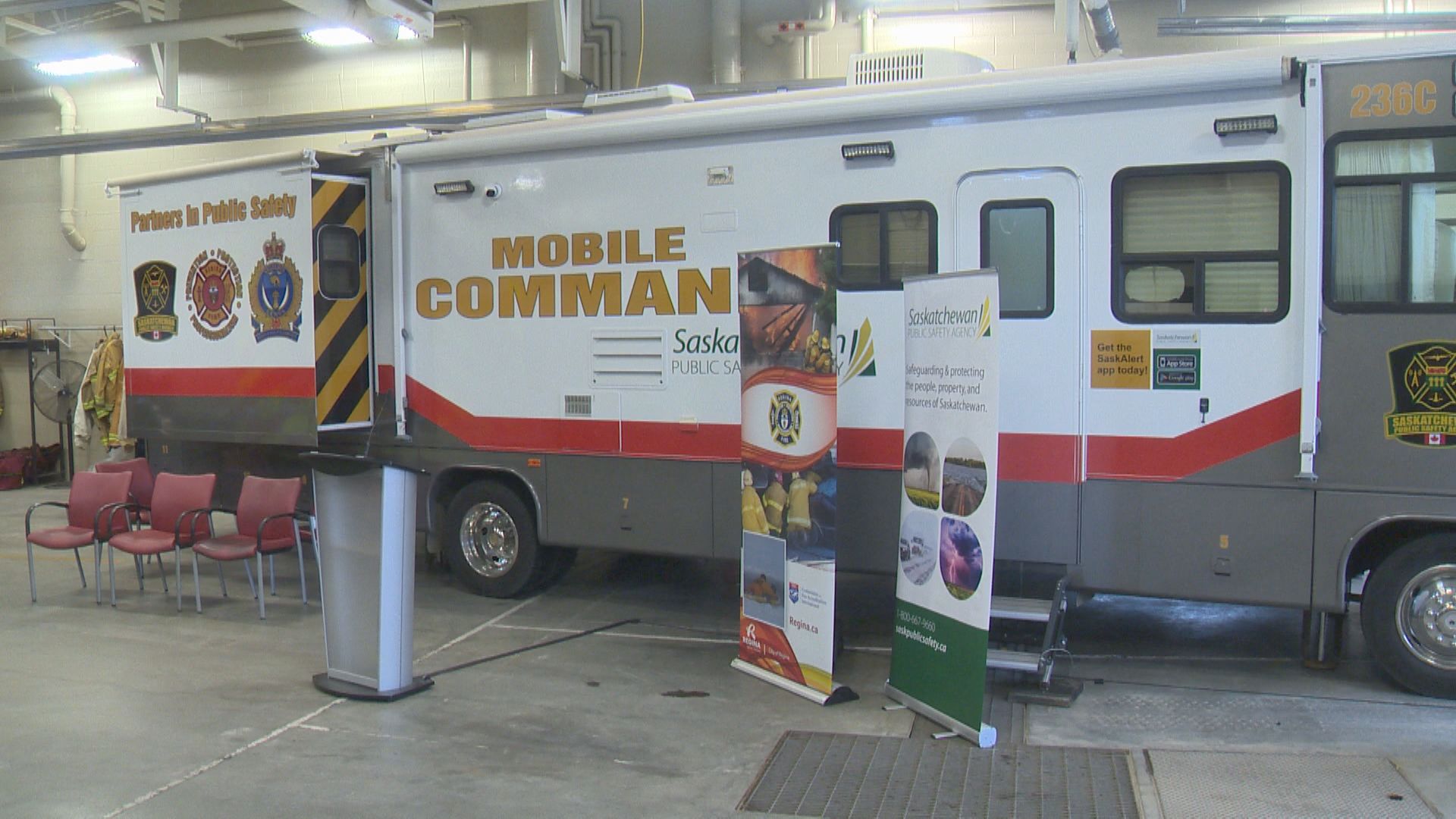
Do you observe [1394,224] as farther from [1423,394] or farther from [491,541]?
[491,541]

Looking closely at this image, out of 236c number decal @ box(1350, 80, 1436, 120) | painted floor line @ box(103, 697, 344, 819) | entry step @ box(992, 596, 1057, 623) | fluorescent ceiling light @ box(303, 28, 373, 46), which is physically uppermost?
fluorescent ceiling light @ box(303, 28, 373, 46)

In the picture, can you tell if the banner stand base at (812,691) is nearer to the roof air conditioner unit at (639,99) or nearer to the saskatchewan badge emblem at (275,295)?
the roof air conditioner unit at (639,99)

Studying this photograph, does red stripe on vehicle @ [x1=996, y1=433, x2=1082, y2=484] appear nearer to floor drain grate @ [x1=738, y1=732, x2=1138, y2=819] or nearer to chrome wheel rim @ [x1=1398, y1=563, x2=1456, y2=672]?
floor drain grate @ [x1=738, y1=732, x2=1138, y2=819]

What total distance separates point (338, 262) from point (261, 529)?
1870mm

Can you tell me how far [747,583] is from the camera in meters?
6.28

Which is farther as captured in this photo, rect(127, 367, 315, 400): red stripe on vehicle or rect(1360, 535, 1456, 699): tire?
rect(127, 367, 315, 400): red stripe on vehicle

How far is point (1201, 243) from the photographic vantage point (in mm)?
5910

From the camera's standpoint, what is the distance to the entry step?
5844 millimetres

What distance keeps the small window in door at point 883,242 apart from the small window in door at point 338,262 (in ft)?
11.4

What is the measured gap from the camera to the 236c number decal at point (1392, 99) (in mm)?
5562

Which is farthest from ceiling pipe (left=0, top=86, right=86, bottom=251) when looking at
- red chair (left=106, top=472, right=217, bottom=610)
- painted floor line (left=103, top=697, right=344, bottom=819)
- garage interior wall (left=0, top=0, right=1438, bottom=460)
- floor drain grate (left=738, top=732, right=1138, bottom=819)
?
floor drain grate (left=738, top=732, right=1138, bottom=819)

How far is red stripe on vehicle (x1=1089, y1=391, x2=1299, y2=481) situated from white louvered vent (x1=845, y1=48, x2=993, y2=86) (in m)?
2.29

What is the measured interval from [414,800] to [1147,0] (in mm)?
9854

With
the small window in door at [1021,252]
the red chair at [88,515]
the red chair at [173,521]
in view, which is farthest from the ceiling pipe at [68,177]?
the small window in door at [1021,252]
